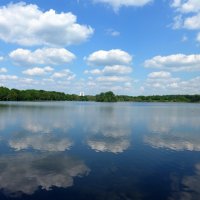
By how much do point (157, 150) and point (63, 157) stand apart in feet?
26.6

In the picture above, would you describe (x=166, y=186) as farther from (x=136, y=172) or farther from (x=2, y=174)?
(x=2, y=174)

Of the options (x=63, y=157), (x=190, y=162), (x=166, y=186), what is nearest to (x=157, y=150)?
(x=190, y=162)

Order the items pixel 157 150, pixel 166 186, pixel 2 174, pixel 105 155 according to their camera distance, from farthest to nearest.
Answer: pixel 157 150, pixel 105 155, pixel 2 174, pixel 166 186

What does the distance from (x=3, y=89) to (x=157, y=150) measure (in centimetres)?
18380

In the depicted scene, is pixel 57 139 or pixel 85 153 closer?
pixel 85 153

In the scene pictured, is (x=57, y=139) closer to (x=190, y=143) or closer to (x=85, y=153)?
(x=85, y=153)

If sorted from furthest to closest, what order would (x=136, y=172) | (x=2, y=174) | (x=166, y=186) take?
1. (x=136, y=172)
2. (x=2, y=174)
3. (x=166, y=186)

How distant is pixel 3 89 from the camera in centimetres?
19350

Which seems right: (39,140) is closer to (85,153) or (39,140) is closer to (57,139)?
(57,139)

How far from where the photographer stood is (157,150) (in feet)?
78.4

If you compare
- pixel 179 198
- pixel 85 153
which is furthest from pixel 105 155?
pixel 179 198

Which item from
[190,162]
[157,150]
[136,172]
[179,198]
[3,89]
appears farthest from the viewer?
[3,89]

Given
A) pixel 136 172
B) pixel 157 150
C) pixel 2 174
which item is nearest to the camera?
pixel 2 174

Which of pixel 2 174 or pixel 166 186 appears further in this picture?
pixel 2 174
